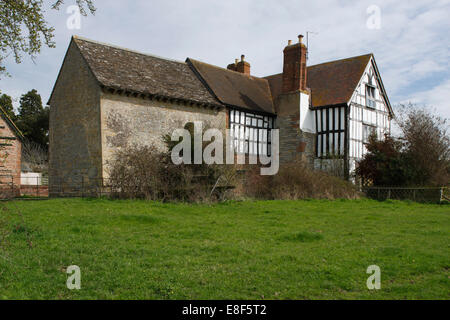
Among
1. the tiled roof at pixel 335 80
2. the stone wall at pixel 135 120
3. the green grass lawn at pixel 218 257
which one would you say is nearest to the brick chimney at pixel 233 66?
the tiled roof at pixel 335 80

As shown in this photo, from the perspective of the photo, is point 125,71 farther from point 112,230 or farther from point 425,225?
point 425,225

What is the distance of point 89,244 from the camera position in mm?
6551

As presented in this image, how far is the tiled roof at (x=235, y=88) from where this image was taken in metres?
21.5

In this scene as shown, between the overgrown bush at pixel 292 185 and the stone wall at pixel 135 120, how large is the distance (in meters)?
2.80

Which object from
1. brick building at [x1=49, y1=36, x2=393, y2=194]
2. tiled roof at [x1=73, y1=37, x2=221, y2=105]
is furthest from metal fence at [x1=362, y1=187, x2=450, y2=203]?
tiled roof at [x1=73, y1=37, x2=221, y2=105]

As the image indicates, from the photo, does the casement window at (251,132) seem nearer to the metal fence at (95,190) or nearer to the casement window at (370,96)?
the casement window at (370,96)

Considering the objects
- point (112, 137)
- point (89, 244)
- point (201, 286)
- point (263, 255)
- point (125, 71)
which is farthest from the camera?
point (125, 71)

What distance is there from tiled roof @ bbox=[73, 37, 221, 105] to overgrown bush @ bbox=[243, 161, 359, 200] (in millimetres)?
5665

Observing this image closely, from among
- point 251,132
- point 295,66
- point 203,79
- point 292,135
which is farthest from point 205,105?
point 295,66

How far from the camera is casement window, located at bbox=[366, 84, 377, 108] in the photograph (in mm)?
22894

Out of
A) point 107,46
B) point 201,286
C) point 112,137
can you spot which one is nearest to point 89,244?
point 201,286

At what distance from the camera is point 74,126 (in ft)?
60.0
